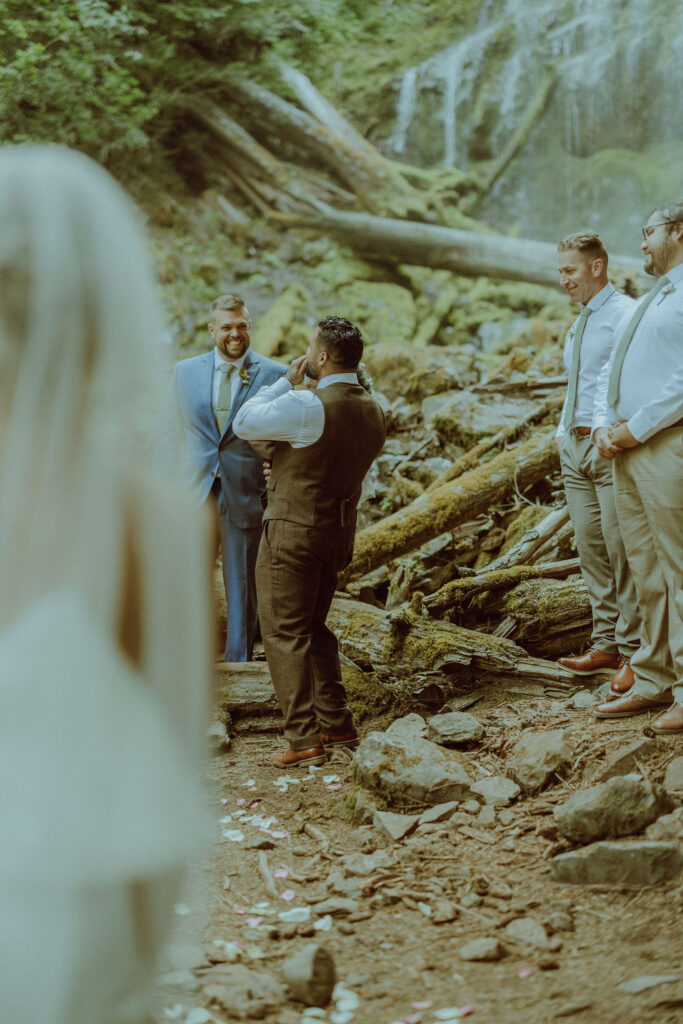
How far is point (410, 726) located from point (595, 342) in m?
2.15

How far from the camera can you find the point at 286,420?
407cm

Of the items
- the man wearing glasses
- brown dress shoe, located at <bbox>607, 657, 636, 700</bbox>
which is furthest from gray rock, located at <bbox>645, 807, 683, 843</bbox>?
brown dress shoe, located at <bbox>607, 657, 636, 700</bbox>

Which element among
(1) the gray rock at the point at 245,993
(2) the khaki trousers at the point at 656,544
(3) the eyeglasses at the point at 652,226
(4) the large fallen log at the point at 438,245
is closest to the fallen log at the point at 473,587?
(2) the khaki trousers at the point at 656,544

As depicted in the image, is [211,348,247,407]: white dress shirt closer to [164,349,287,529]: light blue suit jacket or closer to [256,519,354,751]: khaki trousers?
[164,349,287,529]: light blue suit jacket

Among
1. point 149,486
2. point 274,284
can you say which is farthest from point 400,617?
point 274,284

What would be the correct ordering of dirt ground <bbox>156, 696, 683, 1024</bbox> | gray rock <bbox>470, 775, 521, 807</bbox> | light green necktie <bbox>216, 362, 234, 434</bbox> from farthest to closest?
light green necktie <bbox>216, 362, 234, 434</bbox> < gray rock <bbox>470, 775, 521, 807</bbox> < dirt ground <bbox>156, 696, 683, 1024</bbox>

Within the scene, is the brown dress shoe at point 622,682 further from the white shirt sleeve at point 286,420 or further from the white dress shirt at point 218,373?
the white dress shirt at point 218,373

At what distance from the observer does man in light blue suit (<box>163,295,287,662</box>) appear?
519cm

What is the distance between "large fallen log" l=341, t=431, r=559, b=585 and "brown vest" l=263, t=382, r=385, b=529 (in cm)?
124

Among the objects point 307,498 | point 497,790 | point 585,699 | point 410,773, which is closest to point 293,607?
point 307,498

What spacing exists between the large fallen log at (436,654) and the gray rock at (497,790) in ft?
3.52

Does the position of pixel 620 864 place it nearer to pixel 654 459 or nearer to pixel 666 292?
pixel 654 459

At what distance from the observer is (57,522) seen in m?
1.14

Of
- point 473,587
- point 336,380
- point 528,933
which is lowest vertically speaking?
point 528,933
